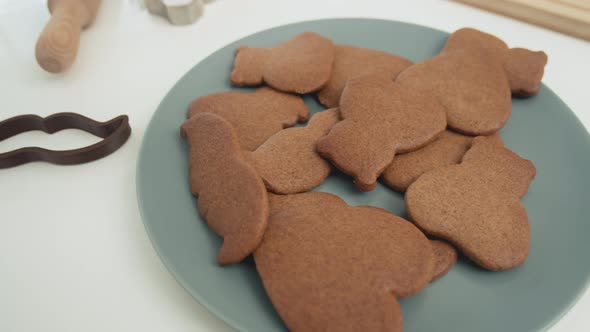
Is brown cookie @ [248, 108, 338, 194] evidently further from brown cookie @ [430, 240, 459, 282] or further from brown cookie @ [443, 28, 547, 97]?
brown cookie @ [443, 28, 547, 97]

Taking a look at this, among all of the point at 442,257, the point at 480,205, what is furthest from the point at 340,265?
the point at 480,205

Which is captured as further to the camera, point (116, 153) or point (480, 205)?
point (116, 153)

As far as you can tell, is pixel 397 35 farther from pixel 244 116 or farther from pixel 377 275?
pixel 377 275

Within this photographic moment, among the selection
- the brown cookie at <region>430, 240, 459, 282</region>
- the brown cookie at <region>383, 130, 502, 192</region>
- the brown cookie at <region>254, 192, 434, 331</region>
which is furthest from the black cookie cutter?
the brown cookie at <region>430, 240, 459, 282</region>

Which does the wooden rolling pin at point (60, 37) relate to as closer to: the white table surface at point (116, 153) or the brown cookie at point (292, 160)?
the white table surface at point (116, 153)

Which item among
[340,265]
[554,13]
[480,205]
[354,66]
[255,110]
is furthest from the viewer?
[554,13]

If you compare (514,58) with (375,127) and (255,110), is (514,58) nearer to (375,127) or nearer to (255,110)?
(375,127)

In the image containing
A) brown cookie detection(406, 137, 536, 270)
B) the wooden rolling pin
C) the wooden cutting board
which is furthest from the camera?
the wooden cutting board
